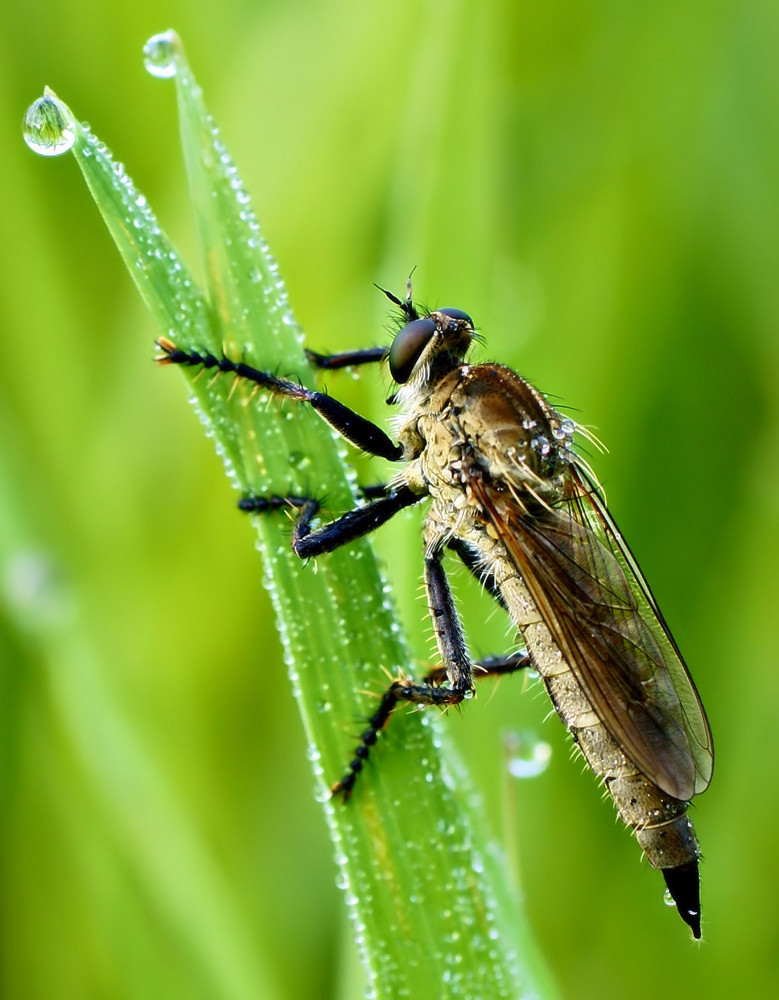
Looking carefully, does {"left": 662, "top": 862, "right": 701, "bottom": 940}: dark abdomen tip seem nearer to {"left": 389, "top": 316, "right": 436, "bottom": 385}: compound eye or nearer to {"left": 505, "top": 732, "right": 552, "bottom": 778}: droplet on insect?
{"left": 505, "top": 732, "right": 552, "bottom": 778}: droplet on insect

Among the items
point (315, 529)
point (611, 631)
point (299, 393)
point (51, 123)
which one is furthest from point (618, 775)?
point (51, 123)

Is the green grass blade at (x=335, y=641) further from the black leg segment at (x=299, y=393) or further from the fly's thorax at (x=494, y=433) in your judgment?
the fly's thorax at (x=494, y=433)

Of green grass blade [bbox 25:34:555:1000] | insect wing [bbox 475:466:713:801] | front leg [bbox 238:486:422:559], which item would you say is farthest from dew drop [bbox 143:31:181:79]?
insect wing [bbox 475:466:713:801]

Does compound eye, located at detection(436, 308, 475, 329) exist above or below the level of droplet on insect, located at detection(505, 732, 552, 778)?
above

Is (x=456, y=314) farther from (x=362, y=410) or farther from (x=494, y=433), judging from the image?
(x=362, y=410)

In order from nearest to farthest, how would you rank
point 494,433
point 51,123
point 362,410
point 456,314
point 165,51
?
point 51,123, point 165,51, point 494,433, point 456,314, point 362,410
